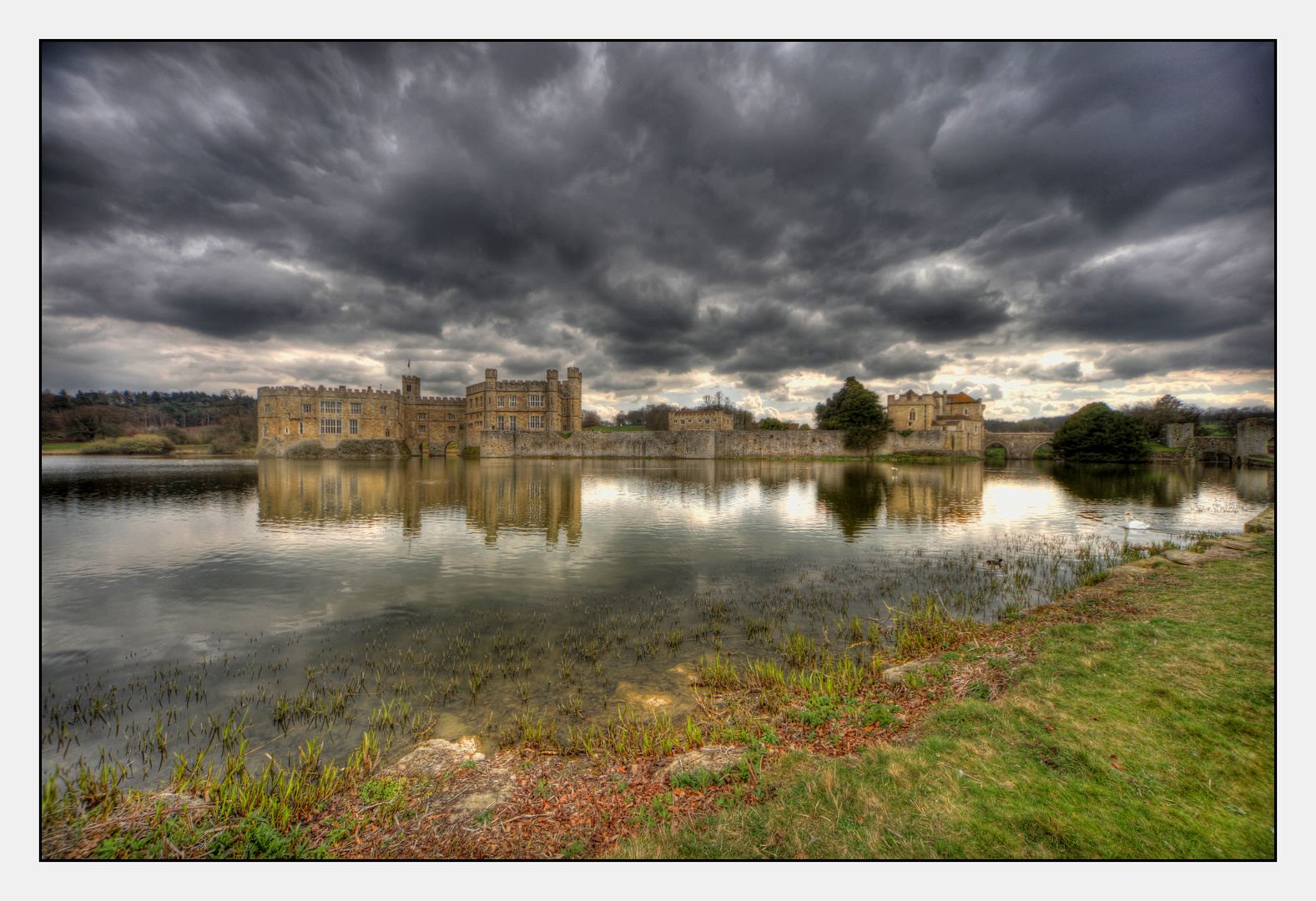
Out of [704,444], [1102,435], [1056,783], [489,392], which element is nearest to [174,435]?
[489,392]

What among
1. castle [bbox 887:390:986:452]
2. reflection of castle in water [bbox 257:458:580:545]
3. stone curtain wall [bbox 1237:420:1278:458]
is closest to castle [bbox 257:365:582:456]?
reflection of castle in water [bbox 257:458:580:545]

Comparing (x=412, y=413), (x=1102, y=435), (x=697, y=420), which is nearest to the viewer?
(x=1102, y=435)

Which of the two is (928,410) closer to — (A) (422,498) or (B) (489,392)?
(B) (489,392)

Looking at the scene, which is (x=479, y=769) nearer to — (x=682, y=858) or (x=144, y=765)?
(x=682, y=858)

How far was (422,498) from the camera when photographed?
2389cm

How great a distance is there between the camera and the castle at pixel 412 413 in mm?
58531

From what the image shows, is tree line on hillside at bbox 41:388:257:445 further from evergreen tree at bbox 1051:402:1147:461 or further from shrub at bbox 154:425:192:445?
evergreen tree at bbox 1051:402:1147:461

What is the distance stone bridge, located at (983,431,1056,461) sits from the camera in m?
72.7

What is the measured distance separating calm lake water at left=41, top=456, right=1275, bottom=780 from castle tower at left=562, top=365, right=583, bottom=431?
4412 centimetres

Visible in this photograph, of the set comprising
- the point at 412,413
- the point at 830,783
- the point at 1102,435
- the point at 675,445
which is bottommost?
the point at 830,783

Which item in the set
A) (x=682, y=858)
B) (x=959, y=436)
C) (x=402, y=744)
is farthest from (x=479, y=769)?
(x=959, y=436)

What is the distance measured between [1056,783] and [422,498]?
2542 cm

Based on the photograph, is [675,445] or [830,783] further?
[675,445]

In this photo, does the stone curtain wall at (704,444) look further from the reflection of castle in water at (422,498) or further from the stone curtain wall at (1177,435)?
the stone curtain wall at (1177,435)
